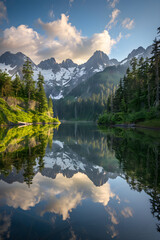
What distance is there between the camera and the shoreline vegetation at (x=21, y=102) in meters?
41.8

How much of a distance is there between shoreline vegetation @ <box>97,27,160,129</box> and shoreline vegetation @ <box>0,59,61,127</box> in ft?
98.8

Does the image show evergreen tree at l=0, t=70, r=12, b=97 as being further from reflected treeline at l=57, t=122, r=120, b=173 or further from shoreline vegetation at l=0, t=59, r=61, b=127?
reflected treeline at l=57, t=122, r=120, b=173

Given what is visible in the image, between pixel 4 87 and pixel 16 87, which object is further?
pixel 16 87

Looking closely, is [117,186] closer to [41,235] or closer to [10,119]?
[41,235]

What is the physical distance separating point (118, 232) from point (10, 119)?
144 ft

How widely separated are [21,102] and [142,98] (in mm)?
45442

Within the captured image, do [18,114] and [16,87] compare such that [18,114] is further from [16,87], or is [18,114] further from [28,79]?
[28,79]

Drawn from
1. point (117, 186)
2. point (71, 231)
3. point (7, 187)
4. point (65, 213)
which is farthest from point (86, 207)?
point (7, 187)

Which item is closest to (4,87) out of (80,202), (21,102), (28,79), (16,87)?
(16,87)

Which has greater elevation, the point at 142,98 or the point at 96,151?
the point at 142,98

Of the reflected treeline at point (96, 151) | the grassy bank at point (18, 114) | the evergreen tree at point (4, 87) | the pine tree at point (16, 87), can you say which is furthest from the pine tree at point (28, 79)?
the reflected treeline at point (96, 151)

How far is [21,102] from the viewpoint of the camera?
52.8 metres

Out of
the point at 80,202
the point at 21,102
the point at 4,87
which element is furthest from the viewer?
the point at 21,102

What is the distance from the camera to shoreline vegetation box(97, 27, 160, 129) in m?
32.6
